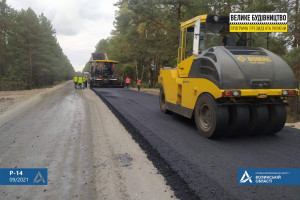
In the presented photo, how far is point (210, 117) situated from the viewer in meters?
5.28

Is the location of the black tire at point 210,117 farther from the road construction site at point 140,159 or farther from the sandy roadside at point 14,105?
the sandy roadside at point 14,105

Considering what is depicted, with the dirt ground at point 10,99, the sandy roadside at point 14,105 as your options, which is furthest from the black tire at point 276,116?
the dirt ground at point 10,99

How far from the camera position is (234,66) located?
4922 mm

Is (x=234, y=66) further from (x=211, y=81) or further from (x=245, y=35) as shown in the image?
(x=245, y=35)

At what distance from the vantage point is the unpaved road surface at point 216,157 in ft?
10.0

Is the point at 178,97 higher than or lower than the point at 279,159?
higher

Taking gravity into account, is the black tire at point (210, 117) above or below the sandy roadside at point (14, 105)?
above

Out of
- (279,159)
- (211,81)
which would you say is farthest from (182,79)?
(279,159)

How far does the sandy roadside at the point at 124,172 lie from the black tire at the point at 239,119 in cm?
208

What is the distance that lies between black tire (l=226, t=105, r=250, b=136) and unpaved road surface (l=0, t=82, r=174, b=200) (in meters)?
2.10

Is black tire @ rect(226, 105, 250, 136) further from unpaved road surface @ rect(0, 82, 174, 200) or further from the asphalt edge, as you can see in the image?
unpaved road surface @ rect(0, 82, 174, 200)

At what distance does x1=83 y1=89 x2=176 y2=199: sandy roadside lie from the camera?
10.1 ft

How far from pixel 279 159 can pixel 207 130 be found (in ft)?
5.29

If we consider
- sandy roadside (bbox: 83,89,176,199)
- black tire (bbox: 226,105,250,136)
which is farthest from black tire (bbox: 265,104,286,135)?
sandy roadside (bbox: 83,89,176,199)
